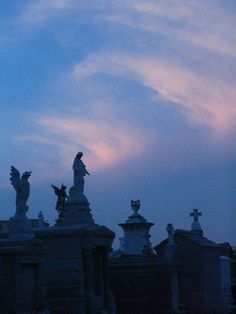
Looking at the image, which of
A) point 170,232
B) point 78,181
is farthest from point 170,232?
point 78,181

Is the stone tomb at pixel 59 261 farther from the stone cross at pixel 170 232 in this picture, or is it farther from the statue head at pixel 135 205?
the statue head at pixel 135 205

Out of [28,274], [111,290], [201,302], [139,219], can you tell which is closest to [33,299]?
[28,274]

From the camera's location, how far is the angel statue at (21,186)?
19.1m

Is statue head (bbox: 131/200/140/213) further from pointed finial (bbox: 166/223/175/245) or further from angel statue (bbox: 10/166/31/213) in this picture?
angel statue (bbox: 10/166/31/213)

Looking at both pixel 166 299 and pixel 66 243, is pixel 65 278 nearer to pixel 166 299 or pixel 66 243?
pixel 66 243

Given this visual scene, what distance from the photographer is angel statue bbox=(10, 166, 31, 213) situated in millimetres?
19109

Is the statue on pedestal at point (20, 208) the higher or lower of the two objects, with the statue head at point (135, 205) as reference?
lower

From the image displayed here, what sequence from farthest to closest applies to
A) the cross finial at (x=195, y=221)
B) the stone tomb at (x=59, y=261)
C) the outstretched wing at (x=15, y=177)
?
the cross finial at (x=195, y=221) < the outstretched wing at (x=15, y=177) < the stone tomb at (x=59, y=261)

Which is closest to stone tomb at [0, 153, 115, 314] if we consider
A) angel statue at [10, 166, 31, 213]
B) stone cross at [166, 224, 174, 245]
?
angel statue at [10, 166, 31, 213]

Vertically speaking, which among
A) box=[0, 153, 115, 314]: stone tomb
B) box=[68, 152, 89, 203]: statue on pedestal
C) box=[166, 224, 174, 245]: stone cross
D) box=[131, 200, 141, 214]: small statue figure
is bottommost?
box=[0, 153, 115, 314]: stone tomb

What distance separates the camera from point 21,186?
19.1 metres

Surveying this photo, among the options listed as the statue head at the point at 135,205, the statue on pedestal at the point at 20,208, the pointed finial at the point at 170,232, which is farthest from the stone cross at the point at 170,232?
the statue head at the point at 135,205

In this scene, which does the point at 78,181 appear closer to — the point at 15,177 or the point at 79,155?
the point at 79,155

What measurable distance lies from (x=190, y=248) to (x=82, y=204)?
4.89 meters
